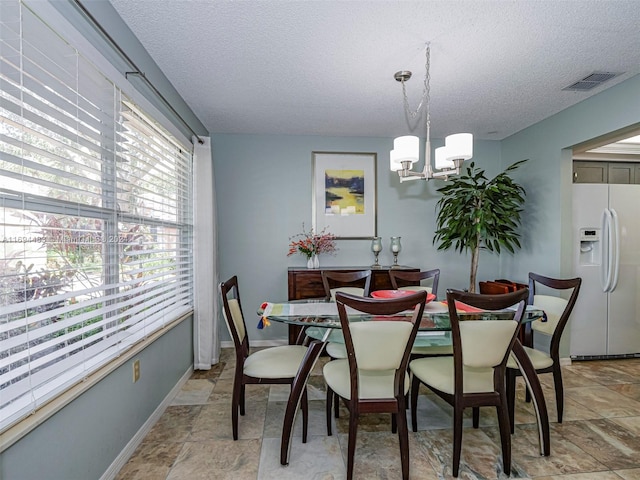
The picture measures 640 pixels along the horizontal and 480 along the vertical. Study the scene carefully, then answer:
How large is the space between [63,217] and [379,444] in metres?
2.14

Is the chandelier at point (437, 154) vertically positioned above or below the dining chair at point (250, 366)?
above

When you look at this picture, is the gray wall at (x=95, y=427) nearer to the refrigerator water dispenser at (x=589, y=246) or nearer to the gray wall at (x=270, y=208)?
the gray wall at (x=270, y=208)

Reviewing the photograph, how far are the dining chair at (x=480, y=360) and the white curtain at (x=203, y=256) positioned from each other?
228cm

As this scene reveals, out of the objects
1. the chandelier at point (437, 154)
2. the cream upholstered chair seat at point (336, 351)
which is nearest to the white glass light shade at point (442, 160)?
the chandelier at point (437, 154)

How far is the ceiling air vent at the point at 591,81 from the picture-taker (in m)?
2.71

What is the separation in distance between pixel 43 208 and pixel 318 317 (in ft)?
5.10

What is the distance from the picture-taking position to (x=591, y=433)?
91.6 inches

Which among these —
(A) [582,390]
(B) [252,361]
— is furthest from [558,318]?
(B) [252,361]

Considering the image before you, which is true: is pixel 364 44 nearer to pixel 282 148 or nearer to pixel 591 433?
pixel 282 148

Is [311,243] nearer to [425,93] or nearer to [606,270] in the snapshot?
[425,93]

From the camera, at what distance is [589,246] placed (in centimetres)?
372

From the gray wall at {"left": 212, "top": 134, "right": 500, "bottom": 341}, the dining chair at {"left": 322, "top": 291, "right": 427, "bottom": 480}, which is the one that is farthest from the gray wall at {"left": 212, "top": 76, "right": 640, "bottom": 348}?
the dining chair at {"left": 322, "top": 291, "right": 427, "bottom": 480}

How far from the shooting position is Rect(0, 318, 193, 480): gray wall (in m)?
1.31

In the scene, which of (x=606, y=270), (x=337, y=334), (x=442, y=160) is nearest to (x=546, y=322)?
(x=442, y=160)
